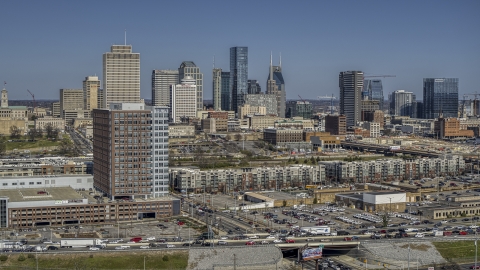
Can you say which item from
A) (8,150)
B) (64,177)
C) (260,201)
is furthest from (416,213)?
(8,150)

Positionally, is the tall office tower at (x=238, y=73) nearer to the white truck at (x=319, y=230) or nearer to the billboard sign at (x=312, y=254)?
the white truck at (x=319, y=230)

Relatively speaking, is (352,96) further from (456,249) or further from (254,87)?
(456,249)

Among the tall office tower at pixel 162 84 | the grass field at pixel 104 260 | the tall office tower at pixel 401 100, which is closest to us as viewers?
the grass field at pixel 104 260

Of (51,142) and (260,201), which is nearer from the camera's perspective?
(260,201)

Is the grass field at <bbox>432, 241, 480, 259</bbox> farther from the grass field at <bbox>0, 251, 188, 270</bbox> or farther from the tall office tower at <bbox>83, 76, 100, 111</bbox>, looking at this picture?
the tall office tower at <bbox>83, 76, 100, 111</bbox>

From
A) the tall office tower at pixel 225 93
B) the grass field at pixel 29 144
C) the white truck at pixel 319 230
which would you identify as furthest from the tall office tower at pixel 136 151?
the tall office tower at pixel 225 93

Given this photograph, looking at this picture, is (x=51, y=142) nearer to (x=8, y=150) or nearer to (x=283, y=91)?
(x=8, y=150)

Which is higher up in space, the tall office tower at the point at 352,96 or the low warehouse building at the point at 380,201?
the tall office tower at the point at 352,96
